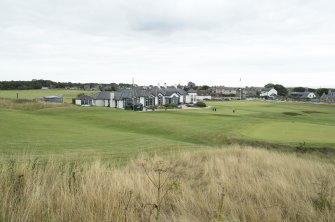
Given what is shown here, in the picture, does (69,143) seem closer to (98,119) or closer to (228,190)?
(228,190)

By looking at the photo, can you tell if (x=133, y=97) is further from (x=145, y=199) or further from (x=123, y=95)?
(x=145, y=199)

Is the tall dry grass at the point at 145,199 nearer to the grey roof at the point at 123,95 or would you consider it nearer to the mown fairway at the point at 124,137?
the mown fairway at the point at 124,137

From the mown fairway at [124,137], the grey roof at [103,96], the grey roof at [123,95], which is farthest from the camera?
the grey roof at [103,96]

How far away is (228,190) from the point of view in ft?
22.7

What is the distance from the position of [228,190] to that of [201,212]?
1623 mm

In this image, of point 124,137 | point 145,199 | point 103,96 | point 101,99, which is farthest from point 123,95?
point 145,199

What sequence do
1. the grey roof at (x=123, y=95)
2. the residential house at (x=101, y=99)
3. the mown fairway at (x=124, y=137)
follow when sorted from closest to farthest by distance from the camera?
1. the mown fairway at (x=124, y=137)
2. the grey roof at (x=123, y=95)
3. the residential house at (x=101, y=99)

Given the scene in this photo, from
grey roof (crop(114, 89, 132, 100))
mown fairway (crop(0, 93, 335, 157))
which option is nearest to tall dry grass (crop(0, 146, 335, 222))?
mown fairway (crop(0, 93, 335, 157))

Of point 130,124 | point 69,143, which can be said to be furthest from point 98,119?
point 69,143

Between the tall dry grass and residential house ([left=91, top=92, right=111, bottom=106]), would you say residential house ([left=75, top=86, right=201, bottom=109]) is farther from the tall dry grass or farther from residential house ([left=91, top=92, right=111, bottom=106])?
the tall dry grass

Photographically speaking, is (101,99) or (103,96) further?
(103,96)

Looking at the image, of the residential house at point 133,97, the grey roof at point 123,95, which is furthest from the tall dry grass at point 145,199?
the grey roof at point 123,95

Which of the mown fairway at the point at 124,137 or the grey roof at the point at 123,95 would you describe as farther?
the grey roof at the point at 123,95

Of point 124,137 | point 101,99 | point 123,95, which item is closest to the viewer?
point 124,137
